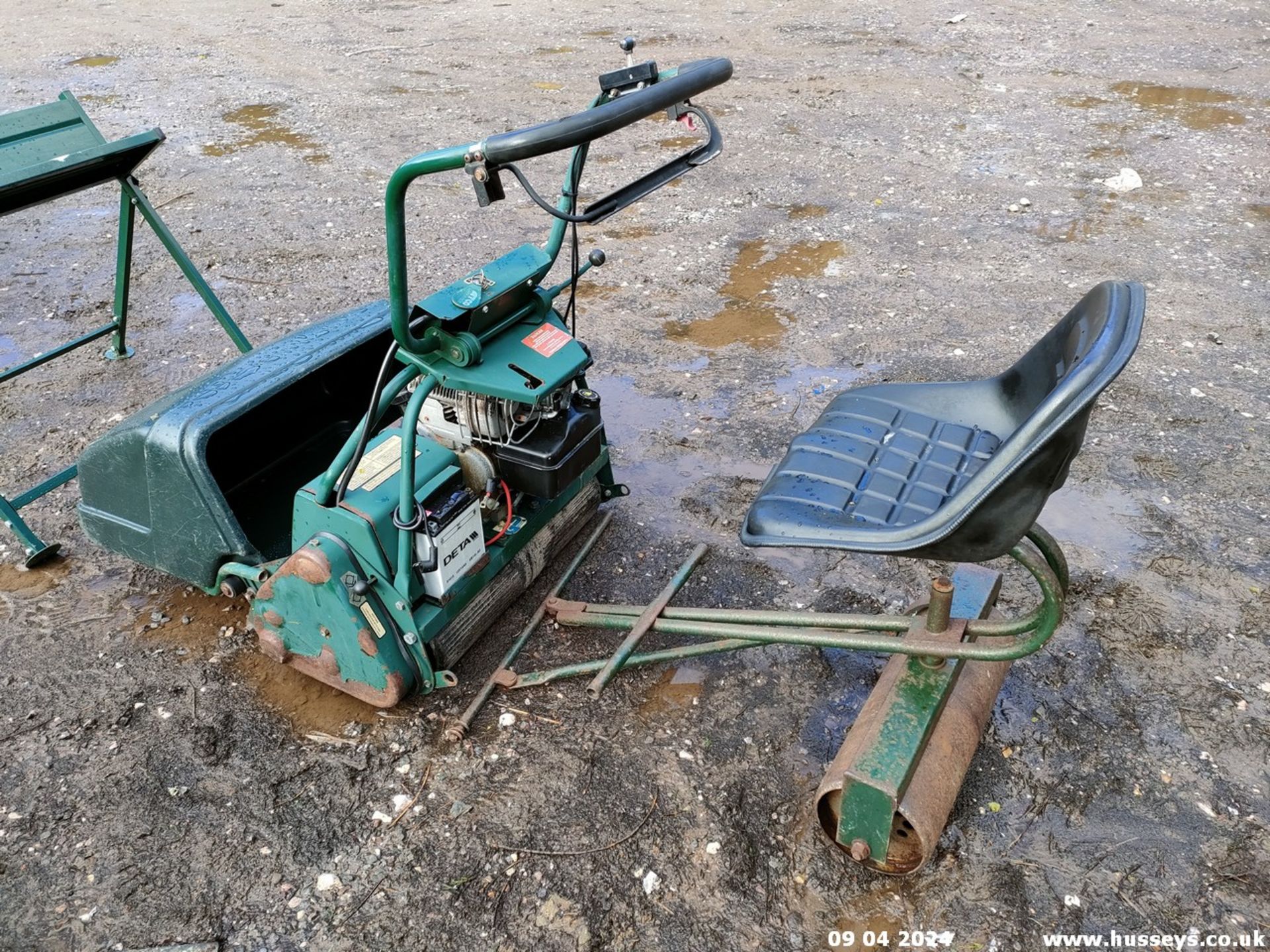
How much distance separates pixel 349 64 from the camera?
27.2ft

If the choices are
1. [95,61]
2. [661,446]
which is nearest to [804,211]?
[661,446]

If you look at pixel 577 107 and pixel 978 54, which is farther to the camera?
pixel 978 54

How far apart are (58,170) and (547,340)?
1625 mm

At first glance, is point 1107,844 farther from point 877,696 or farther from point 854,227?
point 854,227

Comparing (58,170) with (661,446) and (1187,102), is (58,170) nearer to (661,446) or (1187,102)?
(661,446)

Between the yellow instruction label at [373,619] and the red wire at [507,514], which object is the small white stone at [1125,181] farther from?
the yellow instruction label at [373,619]

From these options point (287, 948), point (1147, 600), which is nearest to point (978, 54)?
point (1147, 600)

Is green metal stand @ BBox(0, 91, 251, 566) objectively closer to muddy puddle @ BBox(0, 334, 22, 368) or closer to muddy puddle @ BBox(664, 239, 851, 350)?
muddy puddle @ BBox(0, 334, 22, 368)

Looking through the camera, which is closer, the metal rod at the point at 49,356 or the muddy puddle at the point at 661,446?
the metal rod at the point at 49,356

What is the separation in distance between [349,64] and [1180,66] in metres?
6.90

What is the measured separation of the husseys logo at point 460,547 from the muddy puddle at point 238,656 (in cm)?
55

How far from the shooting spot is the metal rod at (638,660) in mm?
2354

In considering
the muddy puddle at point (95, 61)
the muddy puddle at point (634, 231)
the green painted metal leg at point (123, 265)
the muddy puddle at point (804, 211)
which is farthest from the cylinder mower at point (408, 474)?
the muddy puddle at point (95, 61)

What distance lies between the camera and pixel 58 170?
274 cm
